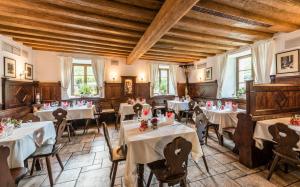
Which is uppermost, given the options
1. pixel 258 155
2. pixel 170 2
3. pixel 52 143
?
pixel 170 2

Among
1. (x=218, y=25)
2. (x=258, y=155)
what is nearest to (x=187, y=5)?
(x=218, y=25)

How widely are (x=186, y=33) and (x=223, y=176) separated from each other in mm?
3258

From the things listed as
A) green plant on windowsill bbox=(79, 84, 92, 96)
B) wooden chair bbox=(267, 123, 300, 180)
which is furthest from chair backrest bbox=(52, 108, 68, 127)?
wooden chair bbox=(267, 123, 300, 180)

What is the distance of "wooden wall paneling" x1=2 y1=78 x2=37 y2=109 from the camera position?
13.4ft

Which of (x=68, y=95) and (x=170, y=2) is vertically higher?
(x=170, y=2)

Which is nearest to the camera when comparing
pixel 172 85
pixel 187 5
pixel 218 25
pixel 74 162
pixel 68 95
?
pixel 187 5

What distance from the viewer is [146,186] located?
2.14 m

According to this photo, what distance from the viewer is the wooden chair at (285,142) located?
2.03m

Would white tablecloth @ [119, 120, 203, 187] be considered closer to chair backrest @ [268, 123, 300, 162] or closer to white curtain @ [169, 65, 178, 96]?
chair backrest @ [268, 123, 300, 162]

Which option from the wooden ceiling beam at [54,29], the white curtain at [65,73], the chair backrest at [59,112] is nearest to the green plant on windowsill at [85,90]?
the white curtain at [65,73]

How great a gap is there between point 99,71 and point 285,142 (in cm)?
632

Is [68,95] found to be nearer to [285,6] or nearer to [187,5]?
[187,5]

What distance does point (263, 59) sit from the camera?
14.6 ft

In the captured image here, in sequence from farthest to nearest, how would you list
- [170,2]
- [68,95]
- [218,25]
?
1. [68,95]
2. [218,25]
3. [170,2]
